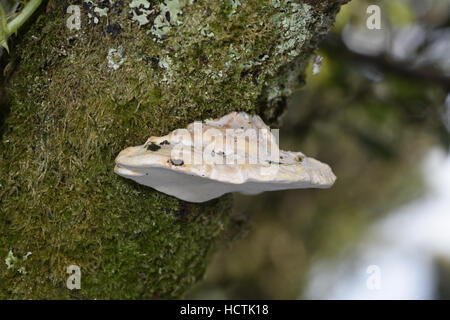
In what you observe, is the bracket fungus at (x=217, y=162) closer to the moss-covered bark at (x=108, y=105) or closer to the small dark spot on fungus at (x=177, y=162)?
the small dark spot on fungus at (x=177, y=162)

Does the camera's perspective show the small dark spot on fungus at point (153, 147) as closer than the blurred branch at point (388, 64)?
Yes

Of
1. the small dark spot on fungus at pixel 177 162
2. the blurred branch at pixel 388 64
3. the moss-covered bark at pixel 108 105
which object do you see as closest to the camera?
the small dark spot on fungus at pixel 177 162

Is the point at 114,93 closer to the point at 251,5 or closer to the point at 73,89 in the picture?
the point at 73,89

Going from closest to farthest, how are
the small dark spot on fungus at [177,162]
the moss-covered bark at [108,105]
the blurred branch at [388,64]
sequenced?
the small dark spot on fungus at [177,162], the moss-covered bark at [108,105], the blurred branch at [388,64]

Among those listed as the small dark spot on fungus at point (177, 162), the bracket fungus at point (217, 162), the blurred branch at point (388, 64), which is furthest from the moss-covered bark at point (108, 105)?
the blurred branch at point (388, 64)

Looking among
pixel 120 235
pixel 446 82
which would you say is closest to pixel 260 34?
pixel 120 235

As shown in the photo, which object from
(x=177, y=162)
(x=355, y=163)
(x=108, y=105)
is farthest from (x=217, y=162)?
A: (x=355, y=163)

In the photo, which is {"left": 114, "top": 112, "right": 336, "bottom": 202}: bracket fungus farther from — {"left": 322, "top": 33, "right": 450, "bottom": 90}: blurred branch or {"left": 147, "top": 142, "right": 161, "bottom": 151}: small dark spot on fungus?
{"left": 322, "top": 33, "right": 450, "bottom": 90}: blurred branch
